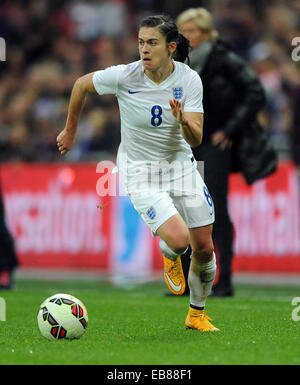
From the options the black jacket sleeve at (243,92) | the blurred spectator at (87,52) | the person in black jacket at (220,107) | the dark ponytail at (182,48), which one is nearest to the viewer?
the dark ponytail at (182,48)

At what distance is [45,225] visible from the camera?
1483 centimetres

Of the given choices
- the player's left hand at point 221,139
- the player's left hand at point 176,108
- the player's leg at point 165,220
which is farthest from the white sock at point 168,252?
the player's left hand at point 221,139

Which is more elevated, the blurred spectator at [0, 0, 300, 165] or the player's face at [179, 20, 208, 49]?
the player's face at [179, 20, 208, 49]

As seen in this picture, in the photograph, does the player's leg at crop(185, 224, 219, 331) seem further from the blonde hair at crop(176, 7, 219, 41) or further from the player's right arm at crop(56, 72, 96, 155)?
the blonde hair at crop(176, 7, 219, 41)

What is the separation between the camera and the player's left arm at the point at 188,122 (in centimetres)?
665

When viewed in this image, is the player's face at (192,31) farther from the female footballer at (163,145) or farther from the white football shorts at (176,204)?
the white football shorts at (176,204)

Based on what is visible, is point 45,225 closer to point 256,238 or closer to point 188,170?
point 256,238

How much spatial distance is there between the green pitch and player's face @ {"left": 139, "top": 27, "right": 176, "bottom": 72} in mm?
1999

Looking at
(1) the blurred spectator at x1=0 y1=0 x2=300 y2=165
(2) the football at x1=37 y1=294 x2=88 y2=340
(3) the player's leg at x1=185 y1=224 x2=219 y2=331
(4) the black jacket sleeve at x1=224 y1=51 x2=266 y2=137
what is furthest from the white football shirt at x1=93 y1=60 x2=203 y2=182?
(1) the blurred spectator at x1=0 y1=0 x2=300 y2=165

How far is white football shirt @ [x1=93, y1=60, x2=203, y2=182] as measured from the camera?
23.9 ft

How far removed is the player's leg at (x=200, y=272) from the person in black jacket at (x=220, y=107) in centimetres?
278

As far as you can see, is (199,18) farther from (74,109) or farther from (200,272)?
(200,272)

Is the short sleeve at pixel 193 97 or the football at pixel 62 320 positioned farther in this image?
the short sleeve at pixel 193 97

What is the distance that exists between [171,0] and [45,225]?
6.44m
